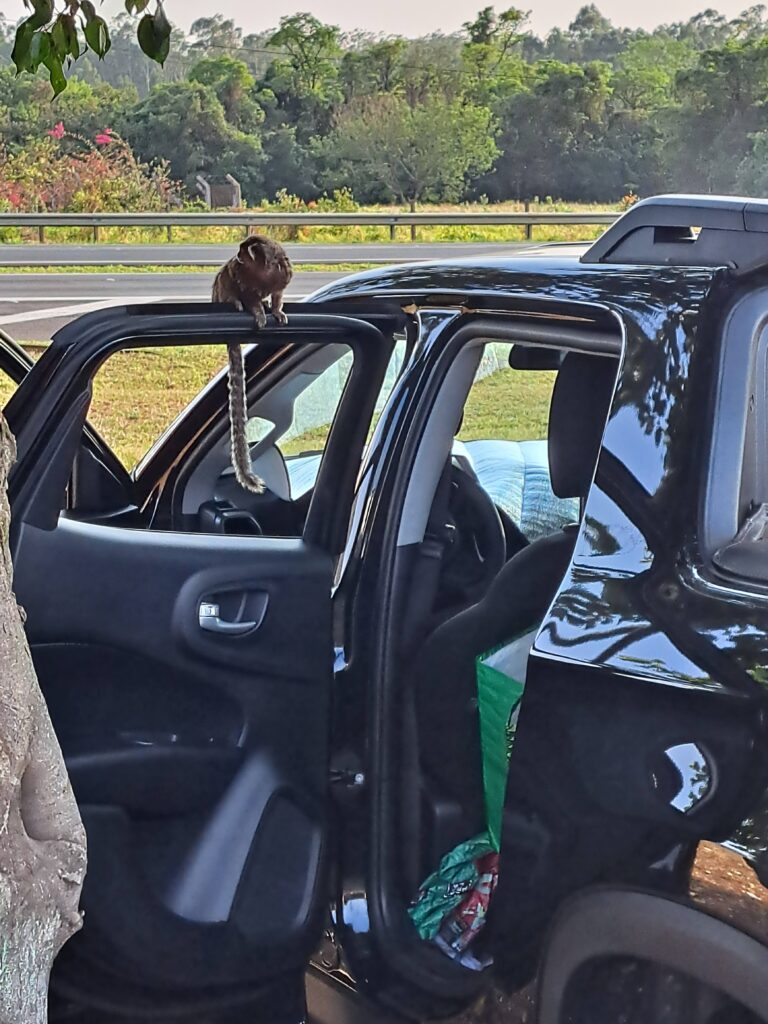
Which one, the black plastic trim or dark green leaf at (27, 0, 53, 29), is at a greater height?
dark green leaf at (27, 0, 53, 29)

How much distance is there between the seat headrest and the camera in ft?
7.29

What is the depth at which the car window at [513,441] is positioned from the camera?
2469 mm

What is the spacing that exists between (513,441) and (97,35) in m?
1.34

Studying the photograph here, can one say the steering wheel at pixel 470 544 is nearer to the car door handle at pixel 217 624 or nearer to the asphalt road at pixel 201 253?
the car door handle at pixel 217 624

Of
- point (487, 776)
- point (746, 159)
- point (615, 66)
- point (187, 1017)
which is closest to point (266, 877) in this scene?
point (187, 1017)

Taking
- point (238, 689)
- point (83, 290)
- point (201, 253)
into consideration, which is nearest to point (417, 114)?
point (201, 253)

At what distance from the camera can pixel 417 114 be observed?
28.3 metres

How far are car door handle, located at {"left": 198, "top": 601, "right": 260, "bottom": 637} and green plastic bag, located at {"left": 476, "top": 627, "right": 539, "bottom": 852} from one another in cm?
46

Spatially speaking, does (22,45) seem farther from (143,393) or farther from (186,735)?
(143,393)

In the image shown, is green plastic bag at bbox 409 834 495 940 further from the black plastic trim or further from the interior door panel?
the black plastic trim

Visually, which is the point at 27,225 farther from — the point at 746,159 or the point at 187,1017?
the point at 187,1017

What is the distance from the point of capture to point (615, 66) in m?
29.8

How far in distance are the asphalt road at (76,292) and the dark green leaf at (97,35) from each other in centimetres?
841

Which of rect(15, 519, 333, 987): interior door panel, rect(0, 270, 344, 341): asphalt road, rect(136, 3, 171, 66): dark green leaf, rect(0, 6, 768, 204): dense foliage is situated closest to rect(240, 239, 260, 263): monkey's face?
rect(136, 3, 171, 66): dark green leaf
